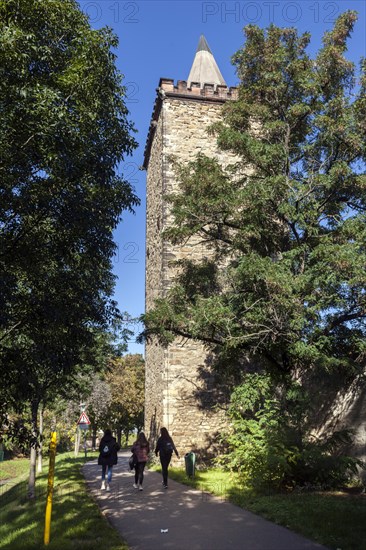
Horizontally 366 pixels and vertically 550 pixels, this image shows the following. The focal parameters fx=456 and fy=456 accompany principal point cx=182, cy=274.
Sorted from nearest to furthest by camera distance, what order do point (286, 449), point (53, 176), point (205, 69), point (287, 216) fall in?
1. point (53, 176)
2. point (286, 449)
3. point (287, 216)
4. point (205, 69)

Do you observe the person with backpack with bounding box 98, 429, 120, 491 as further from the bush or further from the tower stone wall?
the tower stone wall

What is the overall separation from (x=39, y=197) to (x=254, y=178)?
7064 millimetres

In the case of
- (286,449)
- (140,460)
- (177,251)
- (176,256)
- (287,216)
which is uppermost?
(177,251)

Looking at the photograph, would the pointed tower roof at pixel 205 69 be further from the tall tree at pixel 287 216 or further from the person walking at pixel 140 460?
the person walking at pixel 140 460

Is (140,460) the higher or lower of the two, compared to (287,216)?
lower

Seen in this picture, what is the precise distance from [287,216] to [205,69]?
16.0m

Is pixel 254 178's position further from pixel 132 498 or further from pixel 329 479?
pixel 132 498

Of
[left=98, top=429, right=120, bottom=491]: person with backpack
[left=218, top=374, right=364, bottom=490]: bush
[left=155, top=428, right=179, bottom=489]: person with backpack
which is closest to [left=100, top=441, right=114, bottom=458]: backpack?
[left=98, top=429, right=120, bottom=491]: person with backpack

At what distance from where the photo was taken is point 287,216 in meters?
10.8

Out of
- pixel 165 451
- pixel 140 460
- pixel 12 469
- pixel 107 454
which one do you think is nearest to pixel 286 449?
pixel 165 451

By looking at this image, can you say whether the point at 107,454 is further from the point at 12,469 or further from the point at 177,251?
the point at 12,469

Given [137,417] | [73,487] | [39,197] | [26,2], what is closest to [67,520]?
[73,487]

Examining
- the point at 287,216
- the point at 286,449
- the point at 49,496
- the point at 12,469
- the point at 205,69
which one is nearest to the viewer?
the point at 49,496

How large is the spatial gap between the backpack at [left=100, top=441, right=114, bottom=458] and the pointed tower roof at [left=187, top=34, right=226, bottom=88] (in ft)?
58.2
